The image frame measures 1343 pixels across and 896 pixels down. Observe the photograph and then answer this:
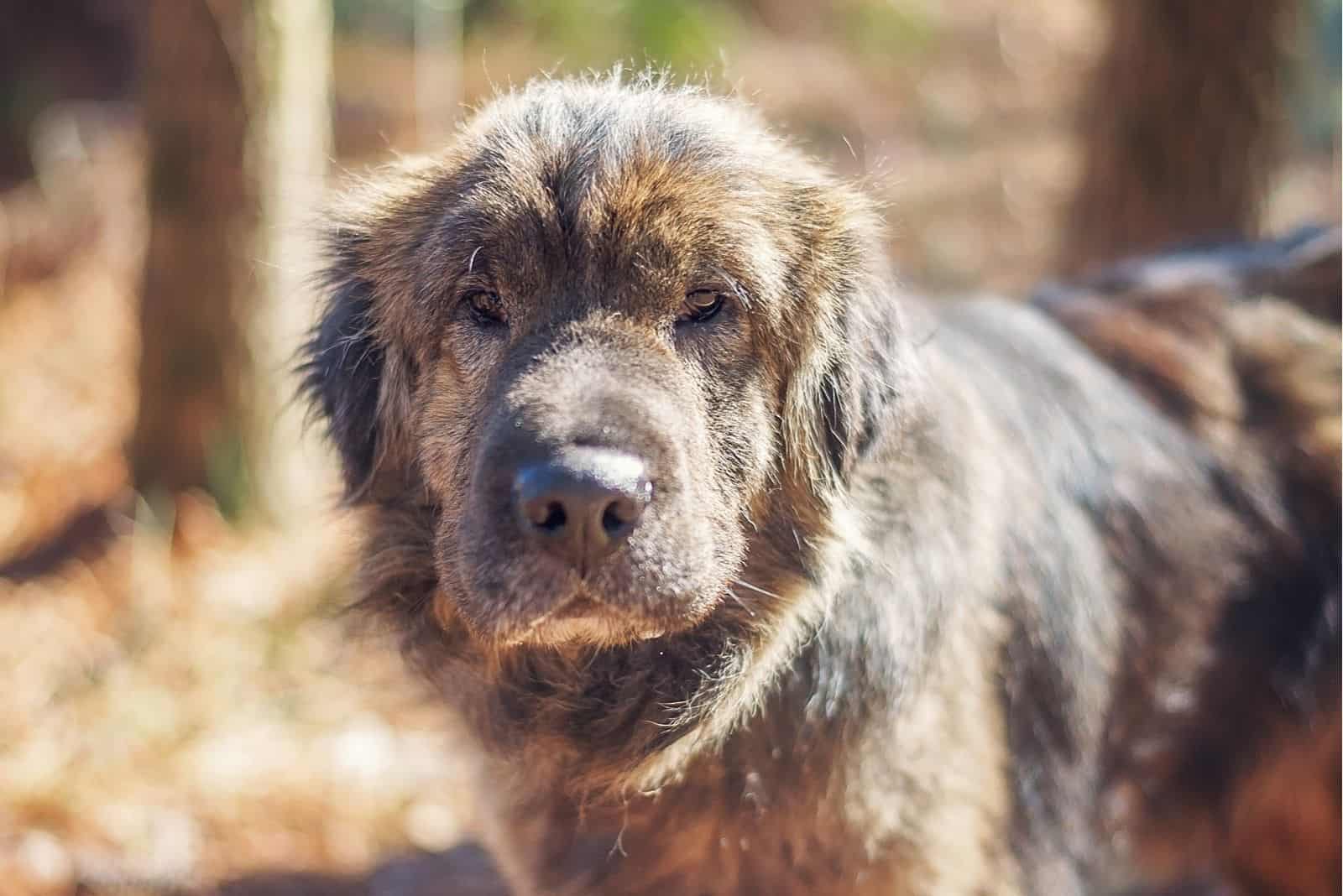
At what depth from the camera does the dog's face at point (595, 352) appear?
8.49ft

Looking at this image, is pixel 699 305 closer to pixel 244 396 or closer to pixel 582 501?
pixel 582 501

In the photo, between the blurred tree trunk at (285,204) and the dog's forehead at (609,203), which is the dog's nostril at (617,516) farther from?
the blurred tree trunk at (285,204)

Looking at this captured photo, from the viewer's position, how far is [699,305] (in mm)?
2910

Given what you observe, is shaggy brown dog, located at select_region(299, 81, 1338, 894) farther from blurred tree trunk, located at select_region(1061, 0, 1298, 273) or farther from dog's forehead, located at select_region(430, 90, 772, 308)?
blurred tree trunk, located at select_region(1061, 0, 1298, 273)

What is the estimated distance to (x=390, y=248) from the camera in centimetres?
325

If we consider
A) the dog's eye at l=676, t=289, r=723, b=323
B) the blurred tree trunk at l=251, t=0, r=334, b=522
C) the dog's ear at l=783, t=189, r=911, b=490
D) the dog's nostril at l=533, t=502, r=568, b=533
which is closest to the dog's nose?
the dog's nostril at l=533, t=502, r=568, b=533

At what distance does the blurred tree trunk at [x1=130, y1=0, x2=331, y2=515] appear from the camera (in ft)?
20.0

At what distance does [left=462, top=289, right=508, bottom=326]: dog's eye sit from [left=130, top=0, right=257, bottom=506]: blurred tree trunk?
12.0 ft

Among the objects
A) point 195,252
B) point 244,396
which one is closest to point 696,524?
point 244,396

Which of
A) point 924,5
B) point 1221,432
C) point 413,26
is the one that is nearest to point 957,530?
point 1221,432

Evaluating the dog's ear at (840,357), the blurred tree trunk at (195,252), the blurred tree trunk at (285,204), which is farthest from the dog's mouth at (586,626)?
the blurred tree trunk at (195,252)

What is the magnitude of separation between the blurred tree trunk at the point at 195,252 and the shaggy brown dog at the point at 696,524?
10.2ft

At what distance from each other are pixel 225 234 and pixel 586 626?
4328mm

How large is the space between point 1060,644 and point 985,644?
0.89ft
